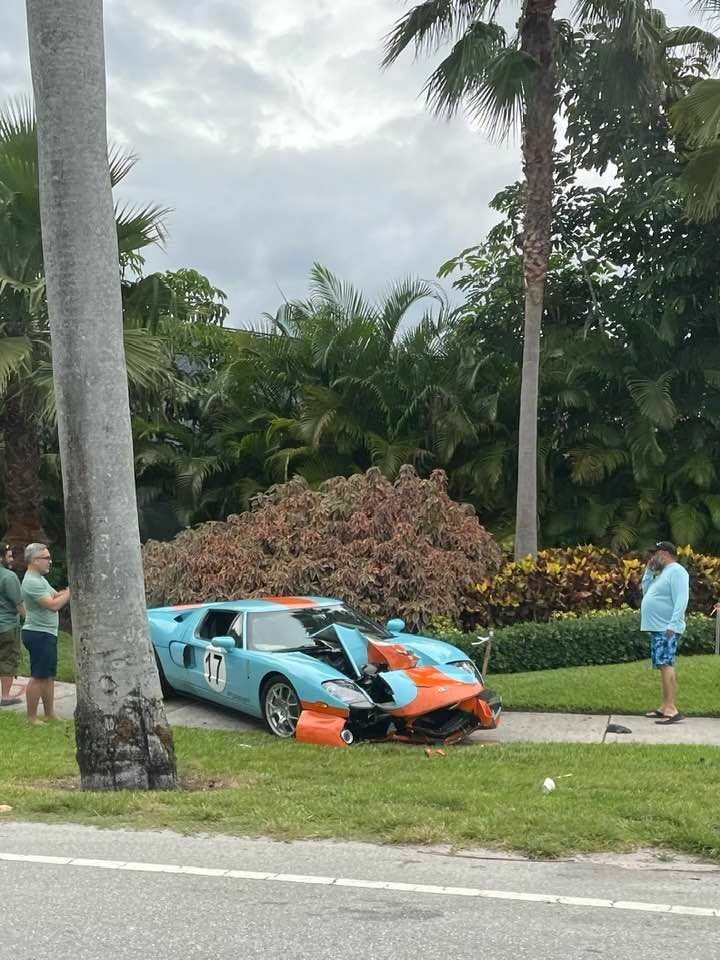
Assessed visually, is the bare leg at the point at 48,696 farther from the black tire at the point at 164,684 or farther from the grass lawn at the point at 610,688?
the grass lawn at the point at 610,688

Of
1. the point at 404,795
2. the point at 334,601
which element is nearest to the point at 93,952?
the point at 404,795

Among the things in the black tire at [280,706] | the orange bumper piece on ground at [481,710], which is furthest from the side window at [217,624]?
the orange bumper piece on ground at [481,710]

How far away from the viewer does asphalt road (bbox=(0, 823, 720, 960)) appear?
4336 millimetres

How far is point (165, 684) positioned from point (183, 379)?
1260 cm

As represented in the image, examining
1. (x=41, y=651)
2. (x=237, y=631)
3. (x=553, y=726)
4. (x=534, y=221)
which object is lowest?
(x=553, y=726)

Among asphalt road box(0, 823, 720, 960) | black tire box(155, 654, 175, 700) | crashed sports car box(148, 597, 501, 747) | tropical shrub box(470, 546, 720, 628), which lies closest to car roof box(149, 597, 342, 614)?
crashed sports car box(148, 597, 501, 747)

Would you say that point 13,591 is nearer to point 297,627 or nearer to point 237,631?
point 237,631

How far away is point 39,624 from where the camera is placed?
10.1 meters

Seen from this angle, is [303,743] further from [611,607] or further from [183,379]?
[183,379]

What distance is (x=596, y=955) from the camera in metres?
4.23

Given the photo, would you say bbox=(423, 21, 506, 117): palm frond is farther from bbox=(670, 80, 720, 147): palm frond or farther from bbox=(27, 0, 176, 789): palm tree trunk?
bbox=(27, 0, 176, 789): palm tree trunk

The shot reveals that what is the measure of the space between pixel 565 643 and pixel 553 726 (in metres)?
2.92

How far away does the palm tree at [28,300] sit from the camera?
14.0 m

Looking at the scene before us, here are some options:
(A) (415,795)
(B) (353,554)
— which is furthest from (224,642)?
(B) (353,554)
